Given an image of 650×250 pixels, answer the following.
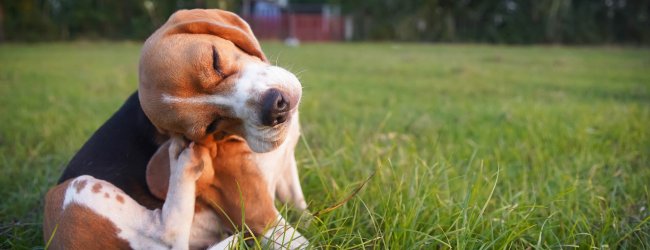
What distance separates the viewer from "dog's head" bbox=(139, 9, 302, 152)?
2.21 metres

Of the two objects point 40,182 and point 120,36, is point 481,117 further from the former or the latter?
point 120,36

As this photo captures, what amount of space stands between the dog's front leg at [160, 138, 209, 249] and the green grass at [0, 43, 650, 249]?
58 cm

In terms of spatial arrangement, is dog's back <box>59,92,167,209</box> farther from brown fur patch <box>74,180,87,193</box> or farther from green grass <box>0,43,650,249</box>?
green grass <box>0,43,650,249</box>

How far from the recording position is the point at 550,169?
143 inches

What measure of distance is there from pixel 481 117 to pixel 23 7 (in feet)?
89.8

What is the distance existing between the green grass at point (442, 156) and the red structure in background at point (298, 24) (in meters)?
22.2

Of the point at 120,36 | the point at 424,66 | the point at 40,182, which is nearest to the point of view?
the point at 40,182

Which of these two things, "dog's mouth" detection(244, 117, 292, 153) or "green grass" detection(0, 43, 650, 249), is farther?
"green grass" detection(0, 43, 650, 249)

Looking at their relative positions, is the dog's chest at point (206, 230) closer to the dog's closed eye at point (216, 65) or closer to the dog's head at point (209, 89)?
the dog's head at point (209, 89)

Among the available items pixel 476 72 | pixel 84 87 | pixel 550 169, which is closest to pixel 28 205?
pixel 550 169

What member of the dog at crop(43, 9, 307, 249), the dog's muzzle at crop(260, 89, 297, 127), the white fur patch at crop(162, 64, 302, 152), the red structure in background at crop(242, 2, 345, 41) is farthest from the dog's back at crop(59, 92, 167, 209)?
the red structure in background at crop(242, 2, 345, 41)

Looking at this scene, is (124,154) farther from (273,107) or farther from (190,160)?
(273,107)

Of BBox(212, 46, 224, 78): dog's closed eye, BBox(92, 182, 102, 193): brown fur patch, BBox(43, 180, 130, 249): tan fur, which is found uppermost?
BBox(212, 46, 224, 78): dog's closed eye

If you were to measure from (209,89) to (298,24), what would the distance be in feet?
100
